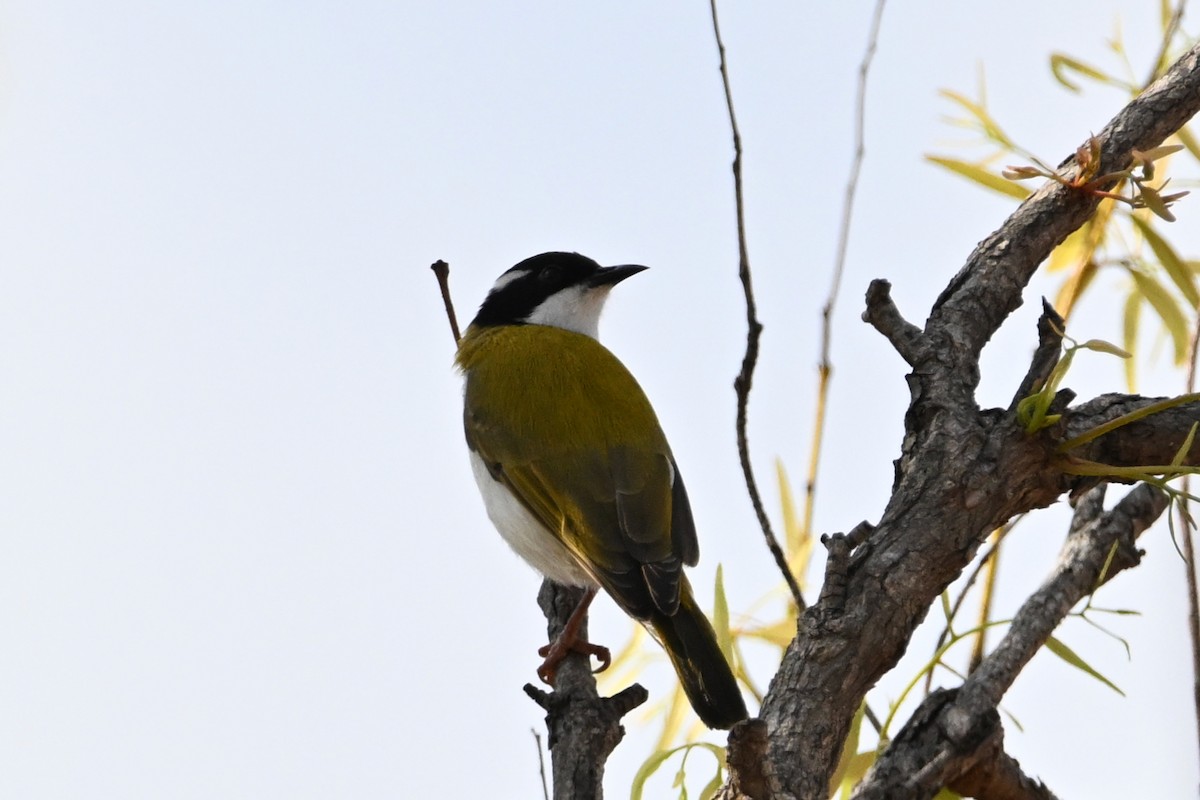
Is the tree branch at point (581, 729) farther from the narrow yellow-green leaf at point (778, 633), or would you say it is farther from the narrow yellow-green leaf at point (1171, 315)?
the narrow yellow-green leaf at point (1171, 315)

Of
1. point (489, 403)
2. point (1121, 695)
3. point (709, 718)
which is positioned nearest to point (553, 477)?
point (489, 403)

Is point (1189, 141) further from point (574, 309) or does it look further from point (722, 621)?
point (574, 309)

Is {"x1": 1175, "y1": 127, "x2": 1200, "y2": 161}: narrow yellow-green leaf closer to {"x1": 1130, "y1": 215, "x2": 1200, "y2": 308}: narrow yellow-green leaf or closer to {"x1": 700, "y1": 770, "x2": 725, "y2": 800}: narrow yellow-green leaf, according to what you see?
{"x1": 1130, "y1": 215, "x2": 1200, "y2": 308}: narrow yellow-green leaf

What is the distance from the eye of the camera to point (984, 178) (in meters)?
3.51

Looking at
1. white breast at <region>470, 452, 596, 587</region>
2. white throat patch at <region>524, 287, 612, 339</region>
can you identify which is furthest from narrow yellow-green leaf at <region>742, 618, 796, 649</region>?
white throat patch at <region>524, 287, 612, 339</region>

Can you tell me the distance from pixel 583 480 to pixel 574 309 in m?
1.49

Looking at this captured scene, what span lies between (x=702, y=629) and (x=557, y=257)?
268cm

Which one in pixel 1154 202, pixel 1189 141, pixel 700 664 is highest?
pixel 1189 141

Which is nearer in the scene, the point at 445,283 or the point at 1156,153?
the point at 1156,153

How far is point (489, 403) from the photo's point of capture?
16.7 feet

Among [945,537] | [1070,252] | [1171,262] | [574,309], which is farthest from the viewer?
[574,309]

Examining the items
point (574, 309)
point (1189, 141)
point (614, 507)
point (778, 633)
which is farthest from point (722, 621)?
point (574, 309)

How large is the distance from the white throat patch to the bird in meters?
0.06

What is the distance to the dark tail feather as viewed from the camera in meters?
3.29
